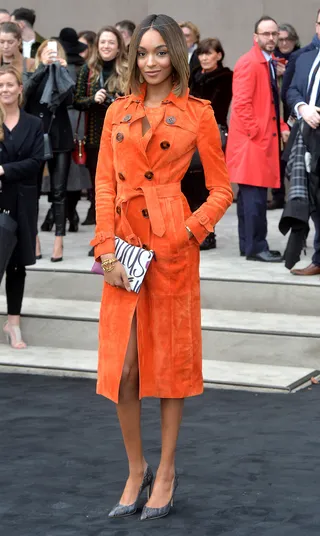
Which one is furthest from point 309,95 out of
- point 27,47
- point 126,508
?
point 126,508

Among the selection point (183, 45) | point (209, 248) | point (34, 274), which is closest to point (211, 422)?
point (183, 45)

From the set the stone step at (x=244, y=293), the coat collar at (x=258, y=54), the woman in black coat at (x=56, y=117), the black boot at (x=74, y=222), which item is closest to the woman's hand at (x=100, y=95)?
the woman in black coat at (x=56, y=117)

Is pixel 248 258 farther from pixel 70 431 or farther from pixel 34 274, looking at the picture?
pixel 70 431

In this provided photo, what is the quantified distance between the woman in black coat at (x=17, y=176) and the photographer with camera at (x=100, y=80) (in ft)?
4.34

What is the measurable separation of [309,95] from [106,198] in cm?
416

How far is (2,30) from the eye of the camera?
925cm

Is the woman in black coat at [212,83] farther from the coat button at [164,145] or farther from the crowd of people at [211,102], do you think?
the coat button at [164,145]

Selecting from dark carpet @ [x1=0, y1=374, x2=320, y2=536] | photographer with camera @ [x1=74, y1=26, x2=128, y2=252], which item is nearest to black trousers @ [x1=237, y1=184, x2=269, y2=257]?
photographer with camera @ [x1=74, y1=26, x2=128, y2=252]

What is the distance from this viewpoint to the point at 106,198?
16.1 ft

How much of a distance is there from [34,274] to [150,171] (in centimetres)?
439

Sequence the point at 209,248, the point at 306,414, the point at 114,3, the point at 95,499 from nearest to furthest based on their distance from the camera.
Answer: the point at 95,499 < the point at 306,414 < the point at 209,248 < the point at 114,3

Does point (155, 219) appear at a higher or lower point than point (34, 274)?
higher

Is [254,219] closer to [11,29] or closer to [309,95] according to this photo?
[309,95]

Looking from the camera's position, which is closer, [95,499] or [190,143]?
[190,143]
